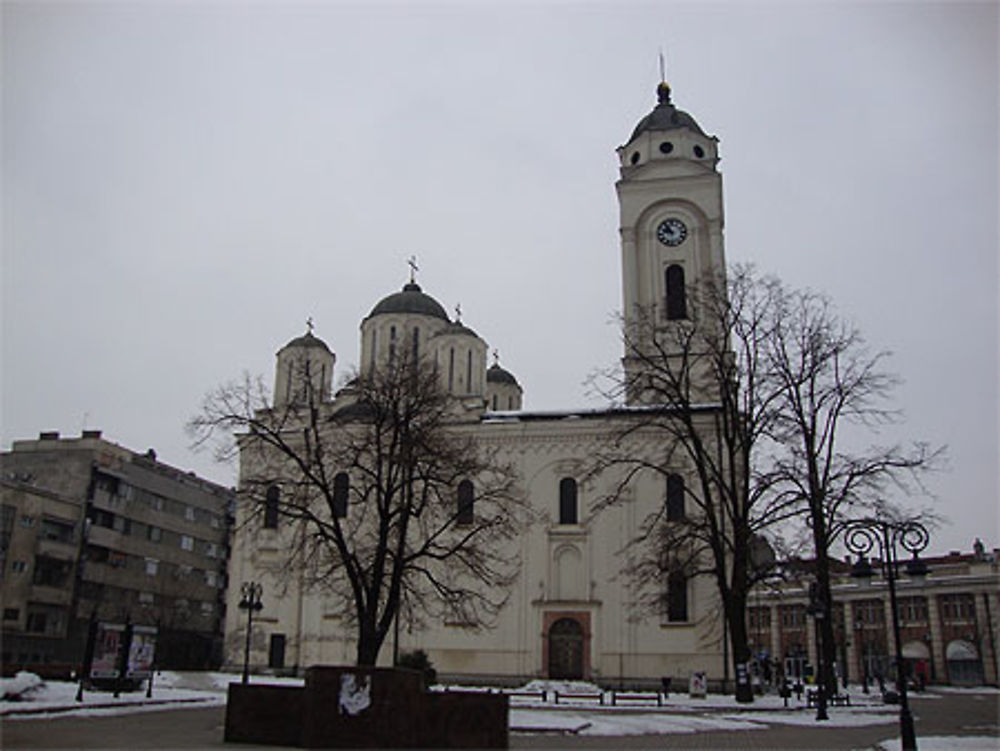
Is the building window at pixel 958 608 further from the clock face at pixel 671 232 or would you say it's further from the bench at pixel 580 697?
the bench at pixel 580 697

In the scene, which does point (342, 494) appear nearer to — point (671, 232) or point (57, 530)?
point (57, 530)

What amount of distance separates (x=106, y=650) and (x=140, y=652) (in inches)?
59.8

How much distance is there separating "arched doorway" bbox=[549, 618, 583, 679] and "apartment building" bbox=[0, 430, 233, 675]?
21338 mm

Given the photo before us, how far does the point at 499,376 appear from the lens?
59469 millimetres

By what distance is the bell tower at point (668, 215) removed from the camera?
147 feet

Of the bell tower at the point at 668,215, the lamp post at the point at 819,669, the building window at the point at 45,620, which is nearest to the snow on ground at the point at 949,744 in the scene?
the lamp post at the point at 819,669

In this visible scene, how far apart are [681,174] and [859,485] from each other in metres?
22.6

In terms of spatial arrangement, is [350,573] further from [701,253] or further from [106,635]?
[701,253]

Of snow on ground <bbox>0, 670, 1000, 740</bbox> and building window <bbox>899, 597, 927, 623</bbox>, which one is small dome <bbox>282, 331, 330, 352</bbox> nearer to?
snow on ground <bbox>0, 670, 1000, 740</bbox>

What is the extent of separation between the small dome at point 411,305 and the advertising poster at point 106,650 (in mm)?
27785

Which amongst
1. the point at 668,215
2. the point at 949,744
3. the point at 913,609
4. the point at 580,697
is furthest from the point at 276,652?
the point at 913,609

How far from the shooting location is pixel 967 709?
2756 centimetres

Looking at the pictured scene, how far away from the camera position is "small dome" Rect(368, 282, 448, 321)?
162ft

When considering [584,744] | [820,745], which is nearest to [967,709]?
[820,745]
